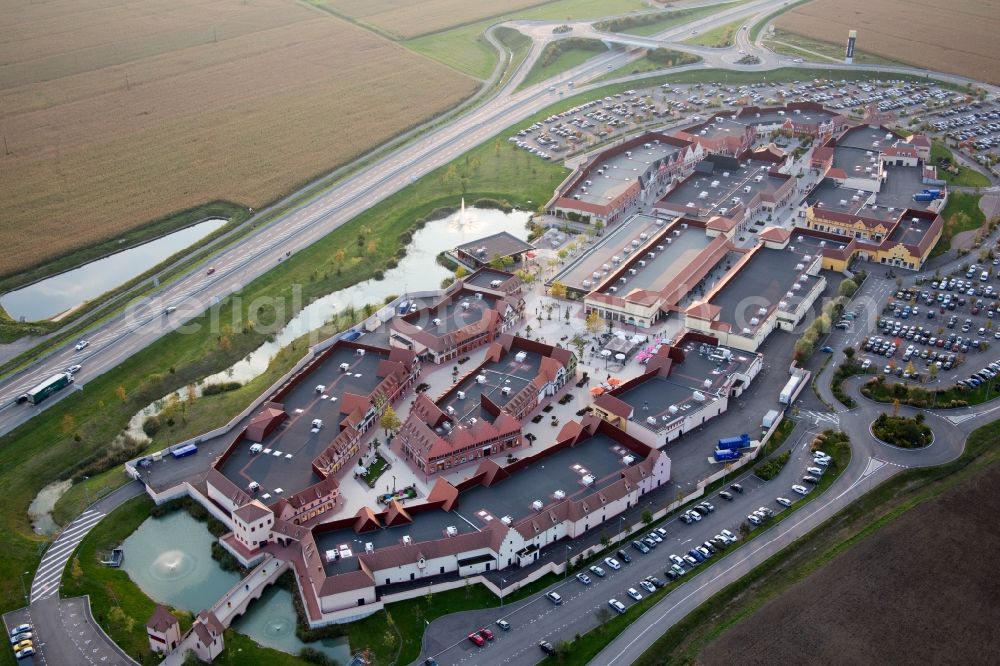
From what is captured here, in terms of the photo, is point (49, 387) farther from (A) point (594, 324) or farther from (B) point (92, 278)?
(A) point (594, 324)

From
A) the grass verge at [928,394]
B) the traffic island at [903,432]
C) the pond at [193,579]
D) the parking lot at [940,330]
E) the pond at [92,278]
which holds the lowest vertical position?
the pond at [193,579]

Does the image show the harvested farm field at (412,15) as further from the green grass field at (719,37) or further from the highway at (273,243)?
the green grass field at (719,37)

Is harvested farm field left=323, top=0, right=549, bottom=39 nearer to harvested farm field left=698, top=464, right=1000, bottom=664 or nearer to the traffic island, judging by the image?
the traffic island

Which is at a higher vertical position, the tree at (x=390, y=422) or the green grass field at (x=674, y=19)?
the green grass field at (x=674, y=19)

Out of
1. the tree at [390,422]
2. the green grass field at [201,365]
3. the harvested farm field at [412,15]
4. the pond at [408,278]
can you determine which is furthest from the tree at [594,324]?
the harvested farm field at [412,15]

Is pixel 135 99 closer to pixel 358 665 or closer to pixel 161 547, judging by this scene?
pixel 161 547

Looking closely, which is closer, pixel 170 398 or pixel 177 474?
pixel 177 474

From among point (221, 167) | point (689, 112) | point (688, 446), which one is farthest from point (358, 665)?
point (689, 112)
